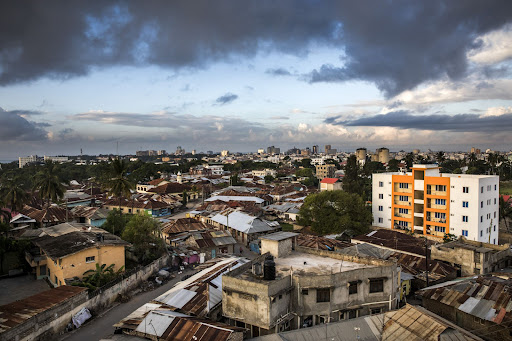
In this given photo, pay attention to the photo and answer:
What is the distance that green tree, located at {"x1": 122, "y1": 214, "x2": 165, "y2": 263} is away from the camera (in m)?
29.2

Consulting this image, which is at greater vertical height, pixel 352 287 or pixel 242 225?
pixel 352 287

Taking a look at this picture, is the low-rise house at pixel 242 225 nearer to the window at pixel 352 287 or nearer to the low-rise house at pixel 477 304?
the low-rise house at pixel 477 304

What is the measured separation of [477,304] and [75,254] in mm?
24126

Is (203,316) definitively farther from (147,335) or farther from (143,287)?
(143,287)

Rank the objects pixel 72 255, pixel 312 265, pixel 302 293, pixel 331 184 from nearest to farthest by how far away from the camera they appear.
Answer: pixel 302 293, pixel 312 265, pixel 72 255, pixel 331 184

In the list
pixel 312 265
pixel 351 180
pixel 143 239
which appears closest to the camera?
pixel 312 265

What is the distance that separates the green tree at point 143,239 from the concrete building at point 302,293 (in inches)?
562

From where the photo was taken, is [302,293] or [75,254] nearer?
[302,293]

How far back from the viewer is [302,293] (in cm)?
1617

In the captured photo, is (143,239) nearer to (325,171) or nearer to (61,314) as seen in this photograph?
(61,314)

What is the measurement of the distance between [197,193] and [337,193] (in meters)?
40.7

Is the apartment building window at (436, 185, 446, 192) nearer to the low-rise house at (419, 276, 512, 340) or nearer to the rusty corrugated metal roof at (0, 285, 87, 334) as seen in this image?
the low-rise house at (419, 276, 512, 340)

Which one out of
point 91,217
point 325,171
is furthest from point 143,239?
point 325,171

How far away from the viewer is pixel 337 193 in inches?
1574
